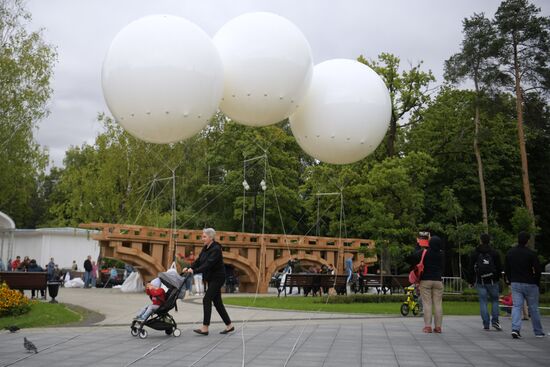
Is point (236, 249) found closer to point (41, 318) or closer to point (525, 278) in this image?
point (41, 318)

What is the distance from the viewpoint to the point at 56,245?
117 ft

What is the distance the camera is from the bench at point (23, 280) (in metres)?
17.0

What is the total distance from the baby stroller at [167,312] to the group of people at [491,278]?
4.27 meters

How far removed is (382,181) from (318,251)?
16.1 feet

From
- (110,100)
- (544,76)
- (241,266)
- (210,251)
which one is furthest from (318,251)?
(110,100)

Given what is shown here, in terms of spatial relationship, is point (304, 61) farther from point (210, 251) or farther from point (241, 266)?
point (241, 266)

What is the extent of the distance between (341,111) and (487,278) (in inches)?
183

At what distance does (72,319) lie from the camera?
12.7 meters

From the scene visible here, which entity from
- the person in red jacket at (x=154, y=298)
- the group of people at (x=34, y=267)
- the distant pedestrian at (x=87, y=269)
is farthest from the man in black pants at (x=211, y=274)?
the distant pedestrian at (x=87, y=269)

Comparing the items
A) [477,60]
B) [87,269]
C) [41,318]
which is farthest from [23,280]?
[477,60]

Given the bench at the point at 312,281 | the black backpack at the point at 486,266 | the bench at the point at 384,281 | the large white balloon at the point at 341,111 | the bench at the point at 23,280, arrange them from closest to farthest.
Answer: the large white balloon at the point at 341,111
the black backpack at the point at 486,266
the bench at the point at 23,280
the bench at the point at 312,281
the bench at the point at 384,281

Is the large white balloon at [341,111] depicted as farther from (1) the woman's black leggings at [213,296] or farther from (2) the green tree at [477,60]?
(2) the green tree at [477,60]

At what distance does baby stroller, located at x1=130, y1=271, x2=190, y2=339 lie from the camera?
9.64 meters

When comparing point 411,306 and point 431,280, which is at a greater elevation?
point 431,280
